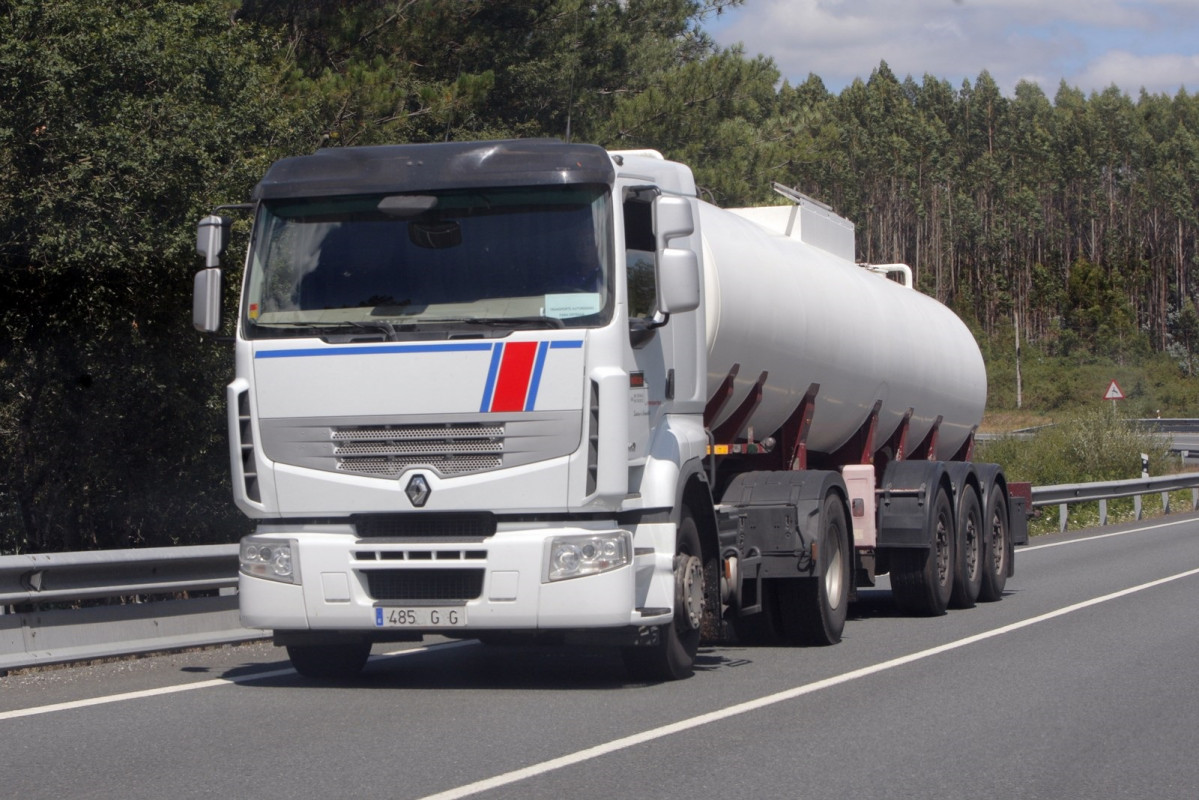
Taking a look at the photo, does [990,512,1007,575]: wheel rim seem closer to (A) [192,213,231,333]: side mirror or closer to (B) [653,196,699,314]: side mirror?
(B) [653,196,699,314]: side mirror

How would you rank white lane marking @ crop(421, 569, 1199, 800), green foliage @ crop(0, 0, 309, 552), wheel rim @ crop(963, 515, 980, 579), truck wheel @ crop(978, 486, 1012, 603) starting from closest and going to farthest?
white lane marking @ crop(421, 569, 1199, 800)
wheel rim @ crop(963, 515, 980, 579)
green foliage @ crop(0, 0, 309, 552)
truck wheel @ crop(978, 486, 1012, 603)

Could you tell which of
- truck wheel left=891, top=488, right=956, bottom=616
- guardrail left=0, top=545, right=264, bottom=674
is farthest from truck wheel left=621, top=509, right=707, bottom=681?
truck wheel left=891, top=488, right=956, bottom=616

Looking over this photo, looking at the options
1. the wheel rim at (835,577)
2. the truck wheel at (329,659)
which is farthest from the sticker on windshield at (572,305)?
the wheel rim at (835,577)

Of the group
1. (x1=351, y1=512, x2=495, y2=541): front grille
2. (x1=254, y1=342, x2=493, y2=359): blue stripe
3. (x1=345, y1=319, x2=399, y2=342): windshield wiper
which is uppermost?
(x1=345, y1=319, x2=399, y2=342): windshield wiper

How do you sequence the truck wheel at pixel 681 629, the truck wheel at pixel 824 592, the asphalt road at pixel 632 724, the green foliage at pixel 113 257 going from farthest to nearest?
the green foliage at pixel 113 257 → the truck wheel at pixel 824 592 → the truck wheel at pixel 681 629 → the asphalt road at pixel 632 724

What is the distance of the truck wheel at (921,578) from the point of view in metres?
13.7

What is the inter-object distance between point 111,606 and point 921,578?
683cm

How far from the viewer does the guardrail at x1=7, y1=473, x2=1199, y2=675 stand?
9820 mm

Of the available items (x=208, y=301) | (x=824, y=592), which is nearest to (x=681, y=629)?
(x=824, y=592)

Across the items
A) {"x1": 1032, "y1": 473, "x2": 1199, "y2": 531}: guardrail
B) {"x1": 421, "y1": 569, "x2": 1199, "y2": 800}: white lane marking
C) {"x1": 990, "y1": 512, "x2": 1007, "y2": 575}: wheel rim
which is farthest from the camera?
{"x1": 1032, "y1": 473, "x2": 1199, "y2": 531}: guardrail

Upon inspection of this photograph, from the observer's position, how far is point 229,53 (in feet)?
58.7

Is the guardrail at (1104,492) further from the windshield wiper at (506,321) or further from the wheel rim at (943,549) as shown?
the windshield wiper at (506,321)

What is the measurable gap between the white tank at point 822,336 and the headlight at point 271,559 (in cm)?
305

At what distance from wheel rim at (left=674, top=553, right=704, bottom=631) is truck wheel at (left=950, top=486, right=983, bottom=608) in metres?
5.67
